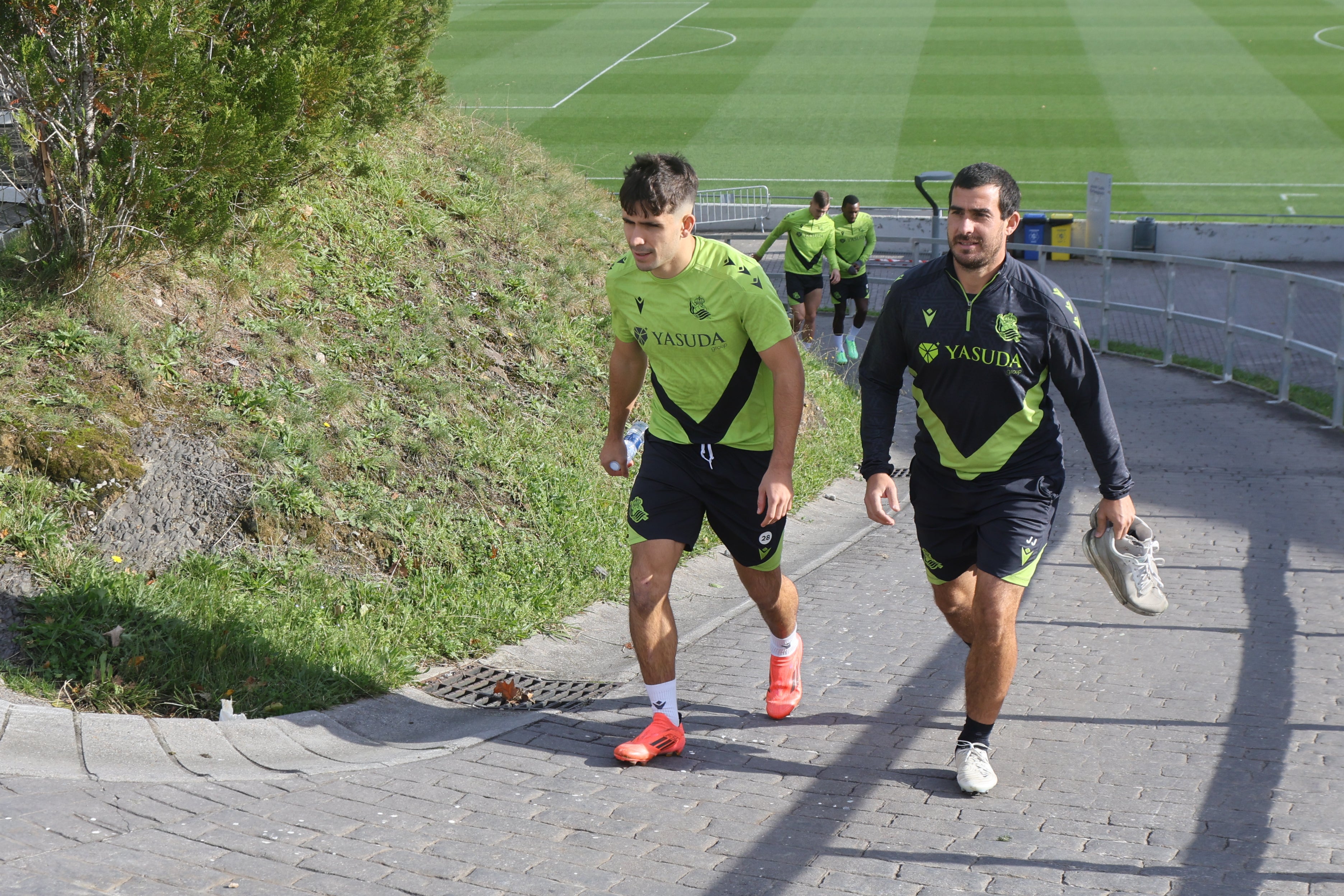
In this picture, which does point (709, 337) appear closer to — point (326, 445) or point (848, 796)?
point (848, 796)

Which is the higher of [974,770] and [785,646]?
[785,646]

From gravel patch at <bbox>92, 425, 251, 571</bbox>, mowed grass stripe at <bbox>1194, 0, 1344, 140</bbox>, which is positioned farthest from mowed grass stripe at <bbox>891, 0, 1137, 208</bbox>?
gravel patch at <bbox>92, 425, 251, 571</bbox>

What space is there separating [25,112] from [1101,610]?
5959 millimetres

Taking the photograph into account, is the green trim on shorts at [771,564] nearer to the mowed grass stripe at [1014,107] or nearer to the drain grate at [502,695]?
the drain grate at [502,695]

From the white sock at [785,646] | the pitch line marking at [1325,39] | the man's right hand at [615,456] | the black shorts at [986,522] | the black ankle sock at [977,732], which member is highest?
the pitch line marking at [1325,39]

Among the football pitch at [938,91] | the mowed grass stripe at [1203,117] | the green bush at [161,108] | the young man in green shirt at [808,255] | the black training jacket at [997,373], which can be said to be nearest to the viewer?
the black training jacket at [997,373]

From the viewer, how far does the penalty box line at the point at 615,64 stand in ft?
117

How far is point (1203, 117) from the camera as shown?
112 feet

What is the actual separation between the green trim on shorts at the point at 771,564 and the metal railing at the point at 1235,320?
8421 mm

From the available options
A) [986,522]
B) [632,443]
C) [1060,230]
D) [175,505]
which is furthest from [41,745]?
[1060,230]

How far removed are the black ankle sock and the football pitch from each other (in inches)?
797

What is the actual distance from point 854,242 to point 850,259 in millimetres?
200

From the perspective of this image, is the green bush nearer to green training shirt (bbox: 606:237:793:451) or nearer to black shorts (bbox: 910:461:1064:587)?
green training shirt (bbox: 606:237:793:451)

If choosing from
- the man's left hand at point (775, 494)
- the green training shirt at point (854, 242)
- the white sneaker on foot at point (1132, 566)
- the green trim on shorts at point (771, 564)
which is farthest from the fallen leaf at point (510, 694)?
the green training shirt at point (854, 242)
